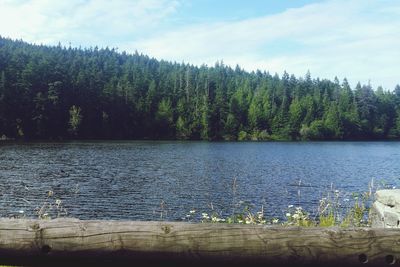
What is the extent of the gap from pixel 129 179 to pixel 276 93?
145 m

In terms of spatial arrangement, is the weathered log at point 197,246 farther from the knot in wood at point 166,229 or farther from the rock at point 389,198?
the rock at point 389,198

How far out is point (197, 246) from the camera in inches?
108

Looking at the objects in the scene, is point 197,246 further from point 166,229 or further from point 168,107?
point 168,107

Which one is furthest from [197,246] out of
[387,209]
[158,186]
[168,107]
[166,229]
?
[168,107]

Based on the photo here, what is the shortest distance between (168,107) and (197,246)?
466 feet

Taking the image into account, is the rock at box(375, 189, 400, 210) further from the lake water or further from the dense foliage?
the dense foliage

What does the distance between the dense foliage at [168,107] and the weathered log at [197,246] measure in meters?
112

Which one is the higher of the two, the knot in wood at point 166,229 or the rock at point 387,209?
the knot in wood at point 166,229

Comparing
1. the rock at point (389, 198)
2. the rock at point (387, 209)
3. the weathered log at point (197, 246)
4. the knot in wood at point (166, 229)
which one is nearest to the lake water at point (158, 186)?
the rock at point (387, 209)

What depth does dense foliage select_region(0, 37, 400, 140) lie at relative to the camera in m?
115

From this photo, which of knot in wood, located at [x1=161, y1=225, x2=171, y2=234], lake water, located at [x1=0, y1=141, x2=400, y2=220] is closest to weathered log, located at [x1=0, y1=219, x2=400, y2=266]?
knot in wood, located at [x1=161, y1=225, x2=171, y2=234]

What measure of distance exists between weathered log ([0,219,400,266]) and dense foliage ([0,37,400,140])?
367ft

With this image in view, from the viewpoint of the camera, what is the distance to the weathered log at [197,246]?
274 centimetres

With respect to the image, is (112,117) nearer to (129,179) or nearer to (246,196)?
(129,179)
